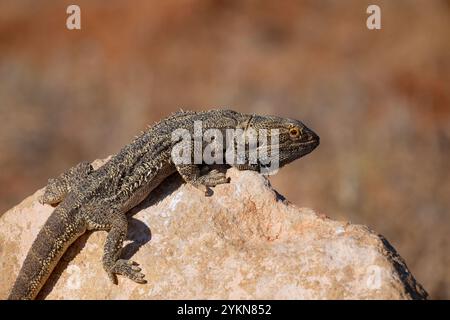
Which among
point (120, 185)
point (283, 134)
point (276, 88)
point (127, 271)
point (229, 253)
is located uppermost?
point (283, 134)

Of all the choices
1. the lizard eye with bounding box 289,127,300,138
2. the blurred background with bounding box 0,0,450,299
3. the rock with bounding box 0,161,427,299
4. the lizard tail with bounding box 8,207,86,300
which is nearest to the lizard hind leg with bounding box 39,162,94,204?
the rock with bounding box 0,161,427,299

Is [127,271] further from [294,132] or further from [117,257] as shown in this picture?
[294,132]

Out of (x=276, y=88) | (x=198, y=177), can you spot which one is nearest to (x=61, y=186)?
(x=198, y=177)

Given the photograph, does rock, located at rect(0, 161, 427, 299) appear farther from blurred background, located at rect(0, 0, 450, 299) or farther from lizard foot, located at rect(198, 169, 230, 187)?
blurred background, located at rect(0, 0, 450, 299)

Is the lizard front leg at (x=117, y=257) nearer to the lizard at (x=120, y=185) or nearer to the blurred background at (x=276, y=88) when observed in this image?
the lizard at (x=120, y=185)

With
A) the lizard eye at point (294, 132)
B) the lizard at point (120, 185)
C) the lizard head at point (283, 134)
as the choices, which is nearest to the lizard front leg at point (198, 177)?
the lizard at point (120, 185)
